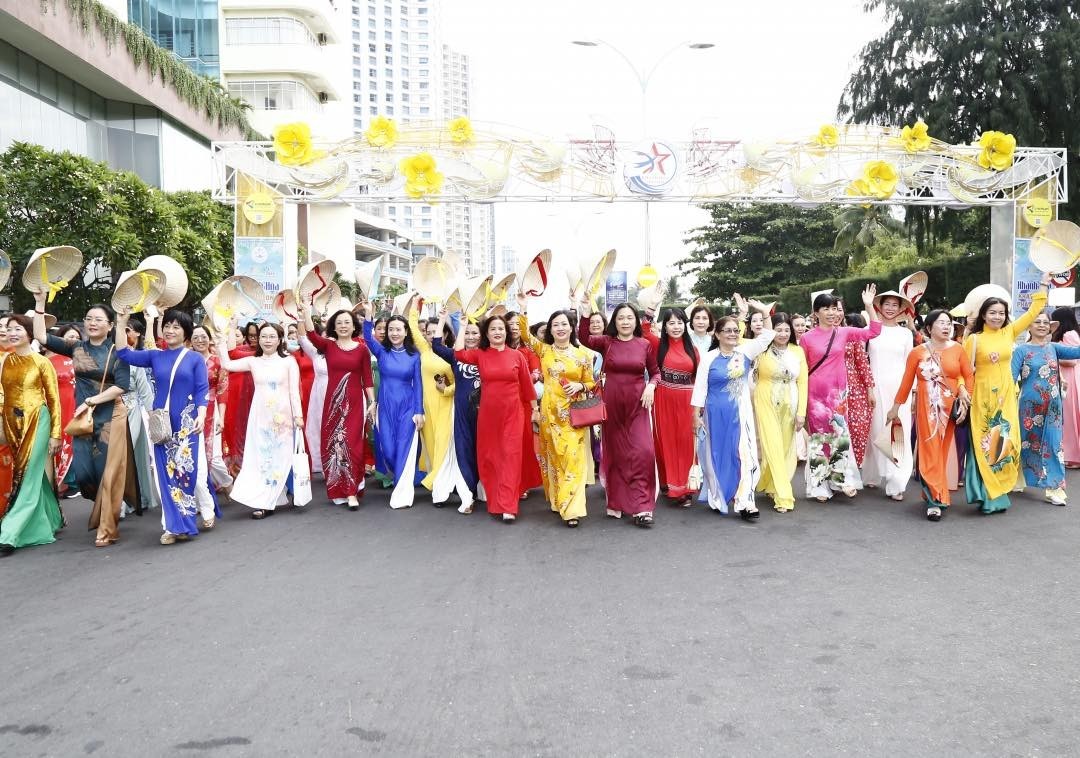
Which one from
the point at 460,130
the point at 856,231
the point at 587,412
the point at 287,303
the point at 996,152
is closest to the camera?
the point at 587,412

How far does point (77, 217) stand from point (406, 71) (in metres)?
125

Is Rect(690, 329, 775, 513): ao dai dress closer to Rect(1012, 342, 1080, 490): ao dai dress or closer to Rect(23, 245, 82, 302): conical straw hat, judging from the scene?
Rect(1012, 342, 1080, 490): ao dai dress

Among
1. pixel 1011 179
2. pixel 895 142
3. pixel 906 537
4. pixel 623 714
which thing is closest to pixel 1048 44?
pixel 1011 179

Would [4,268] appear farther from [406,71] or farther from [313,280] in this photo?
[406,71]

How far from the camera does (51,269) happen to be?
5.79 meters

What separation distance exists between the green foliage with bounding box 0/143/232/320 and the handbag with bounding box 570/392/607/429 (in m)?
10.6

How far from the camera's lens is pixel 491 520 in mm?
6598

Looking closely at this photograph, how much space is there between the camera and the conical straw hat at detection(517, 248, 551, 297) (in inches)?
276

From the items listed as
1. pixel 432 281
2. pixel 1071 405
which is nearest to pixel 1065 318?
pixel 1071 405

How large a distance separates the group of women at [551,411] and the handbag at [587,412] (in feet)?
0.05

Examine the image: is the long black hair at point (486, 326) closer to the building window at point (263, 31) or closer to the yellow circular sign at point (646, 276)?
the yellow circular sign at point (646, 276)

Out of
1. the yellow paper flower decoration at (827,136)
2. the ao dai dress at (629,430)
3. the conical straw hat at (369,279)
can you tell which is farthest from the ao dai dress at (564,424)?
the yellow paper flower decoration at (827,136)

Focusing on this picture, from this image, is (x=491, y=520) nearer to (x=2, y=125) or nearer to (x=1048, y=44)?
(x=2, y=125)

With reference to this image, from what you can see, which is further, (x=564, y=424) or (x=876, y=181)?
(x=876, y=181)
